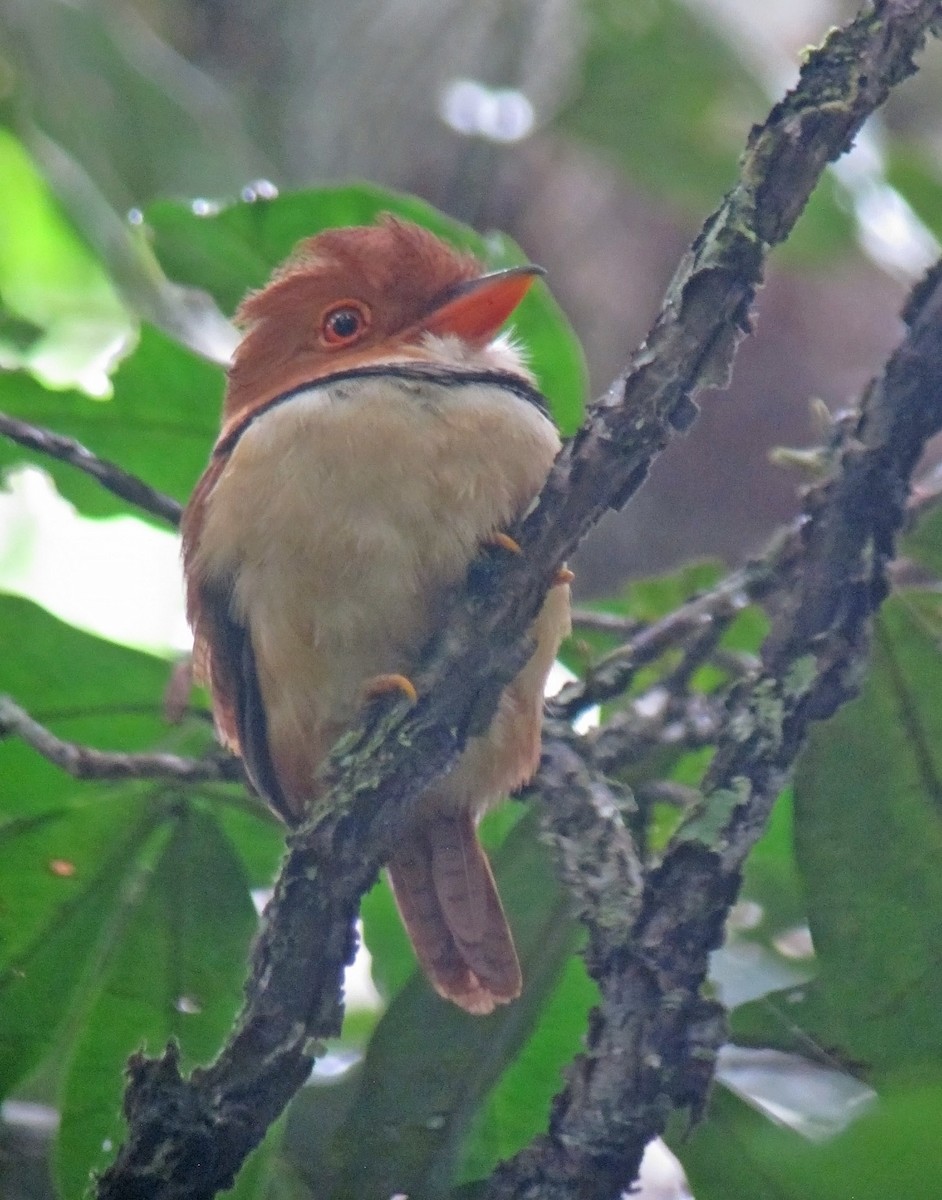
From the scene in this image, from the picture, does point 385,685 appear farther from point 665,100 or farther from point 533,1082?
point 665,100

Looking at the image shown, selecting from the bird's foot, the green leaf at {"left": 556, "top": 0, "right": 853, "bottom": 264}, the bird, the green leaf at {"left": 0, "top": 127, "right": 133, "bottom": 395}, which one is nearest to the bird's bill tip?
the bird

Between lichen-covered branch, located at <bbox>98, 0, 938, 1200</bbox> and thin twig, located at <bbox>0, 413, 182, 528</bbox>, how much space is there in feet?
2.36

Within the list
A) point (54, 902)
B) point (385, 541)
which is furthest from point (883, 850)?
point (54, 902)

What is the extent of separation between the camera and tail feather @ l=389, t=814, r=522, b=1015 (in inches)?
82.4

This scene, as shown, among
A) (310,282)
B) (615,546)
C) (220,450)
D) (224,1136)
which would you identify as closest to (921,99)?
(615,546)

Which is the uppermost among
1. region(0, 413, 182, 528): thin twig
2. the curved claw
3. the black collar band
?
the black collar band

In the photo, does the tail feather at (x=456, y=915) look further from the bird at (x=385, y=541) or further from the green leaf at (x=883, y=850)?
the green leaf at (x=883, y=850)

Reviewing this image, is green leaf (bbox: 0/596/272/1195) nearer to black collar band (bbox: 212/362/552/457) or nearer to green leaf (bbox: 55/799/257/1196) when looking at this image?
green leaf (bbox: 55/799/257/1196)

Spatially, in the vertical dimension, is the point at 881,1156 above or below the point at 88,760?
below

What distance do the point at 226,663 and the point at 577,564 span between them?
145 cm

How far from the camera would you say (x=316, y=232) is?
2.60 metres

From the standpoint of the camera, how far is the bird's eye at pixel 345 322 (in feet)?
8.08

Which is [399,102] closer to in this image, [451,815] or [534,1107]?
[451,815]

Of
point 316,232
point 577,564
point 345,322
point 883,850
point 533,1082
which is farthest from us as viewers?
point 577,564
